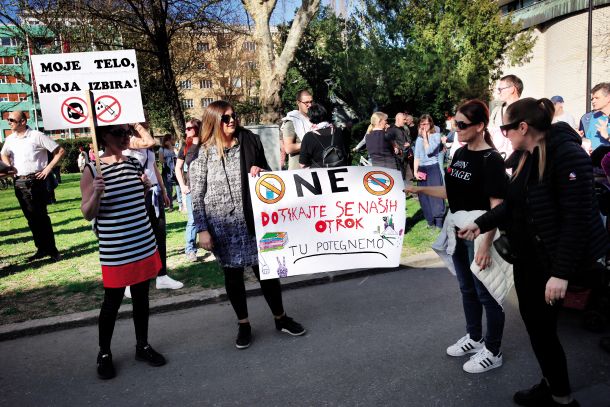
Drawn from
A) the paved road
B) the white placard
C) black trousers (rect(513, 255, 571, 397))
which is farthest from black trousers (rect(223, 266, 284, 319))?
black trousers (rect(513, 255, 571, 397))

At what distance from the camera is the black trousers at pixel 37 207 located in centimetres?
712

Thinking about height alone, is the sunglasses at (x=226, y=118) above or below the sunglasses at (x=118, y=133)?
above

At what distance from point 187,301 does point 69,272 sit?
2.49m

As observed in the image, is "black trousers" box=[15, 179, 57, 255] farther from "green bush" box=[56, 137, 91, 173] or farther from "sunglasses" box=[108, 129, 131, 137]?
"green bush" box=[56, 137, 91, 173]

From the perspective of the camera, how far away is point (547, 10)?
32719mm

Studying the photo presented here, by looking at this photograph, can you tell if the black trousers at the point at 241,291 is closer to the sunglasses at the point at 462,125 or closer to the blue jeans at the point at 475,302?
the blue jeans at the point at 475,302

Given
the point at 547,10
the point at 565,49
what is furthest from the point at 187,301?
the point at 547,10

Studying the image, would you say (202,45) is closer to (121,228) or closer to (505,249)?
(121,228)

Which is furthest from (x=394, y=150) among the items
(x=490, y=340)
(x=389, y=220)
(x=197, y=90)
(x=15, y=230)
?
(x=197, y=90)

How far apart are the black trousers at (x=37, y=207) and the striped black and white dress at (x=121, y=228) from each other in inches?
173

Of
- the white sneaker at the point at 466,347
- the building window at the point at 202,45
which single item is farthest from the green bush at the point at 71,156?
the white sneaker at the point at 466,347

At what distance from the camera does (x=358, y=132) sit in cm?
2719

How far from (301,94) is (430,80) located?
30.2 meters

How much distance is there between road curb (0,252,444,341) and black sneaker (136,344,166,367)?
1.07 m
